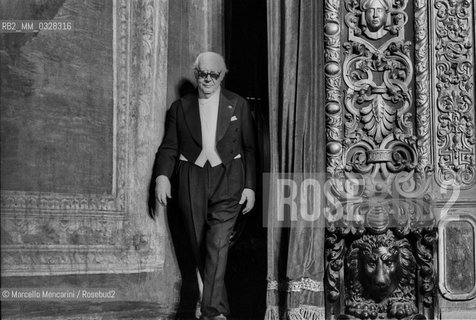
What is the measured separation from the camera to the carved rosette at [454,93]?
6.81 meters

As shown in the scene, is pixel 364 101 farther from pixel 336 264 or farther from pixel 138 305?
pixel 138 305

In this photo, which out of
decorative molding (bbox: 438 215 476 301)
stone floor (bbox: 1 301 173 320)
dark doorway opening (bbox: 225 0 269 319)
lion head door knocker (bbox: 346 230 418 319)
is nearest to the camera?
stone floor (bbox: 1 301 173 320)

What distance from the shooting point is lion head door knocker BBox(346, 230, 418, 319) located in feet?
21.2

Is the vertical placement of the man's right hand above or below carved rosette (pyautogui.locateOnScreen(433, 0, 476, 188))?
below

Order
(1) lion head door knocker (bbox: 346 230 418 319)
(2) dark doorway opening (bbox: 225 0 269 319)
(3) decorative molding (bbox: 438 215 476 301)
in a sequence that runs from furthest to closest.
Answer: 1. (2) dark doorway opening (bbox: 225 0 269 319)
2. (3) decorative molding (bbox: 438 215 476 301)
3. (1) lion head door knocker (bbox: 346 230 418 319)

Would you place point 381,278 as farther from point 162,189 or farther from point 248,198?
point 162,189

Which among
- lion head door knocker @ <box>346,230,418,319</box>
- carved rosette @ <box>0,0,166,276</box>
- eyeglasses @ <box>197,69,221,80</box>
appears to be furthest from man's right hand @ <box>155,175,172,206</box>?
lion head door knocker @ <box>346,230,418,319</box>

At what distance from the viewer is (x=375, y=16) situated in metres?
6.82

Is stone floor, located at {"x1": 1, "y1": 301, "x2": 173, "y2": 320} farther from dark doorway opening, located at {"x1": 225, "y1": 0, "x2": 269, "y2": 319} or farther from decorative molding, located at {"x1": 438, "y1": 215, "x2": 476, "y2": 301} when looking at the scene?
decorative molding, located at {"x1": 438, "y1": 215, "x2": 476, "y2": 301}

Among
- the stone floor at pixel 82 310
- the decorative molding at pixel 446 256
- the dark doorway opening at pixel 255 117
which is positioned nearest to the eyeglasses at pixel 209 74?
the dark doorway opening at pixel 255 117

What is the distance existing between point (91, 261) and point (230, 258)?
1121mm

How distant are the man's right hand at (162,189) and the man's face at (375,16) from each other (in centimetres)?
196

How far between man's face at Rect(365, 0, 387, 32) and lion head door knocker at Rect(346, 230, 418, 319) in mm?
1579

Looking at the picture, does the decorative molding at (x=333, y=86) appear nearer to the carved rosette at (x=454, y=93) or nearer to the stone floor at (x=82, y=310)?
the carved rosette at (x=454, y=93)
